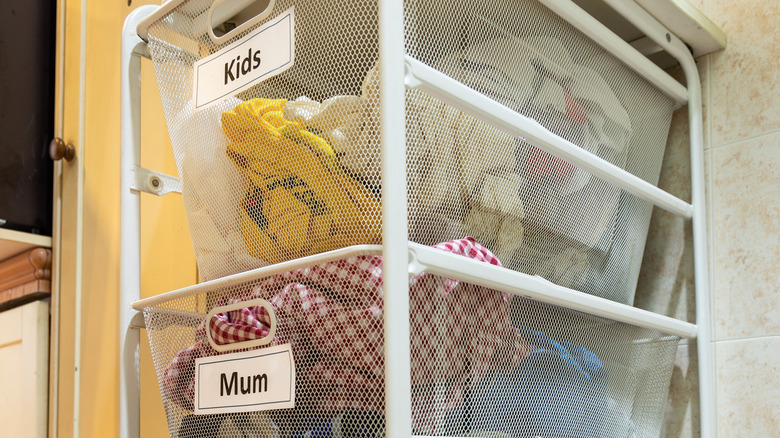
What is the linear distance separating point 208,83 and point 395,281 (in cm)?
36

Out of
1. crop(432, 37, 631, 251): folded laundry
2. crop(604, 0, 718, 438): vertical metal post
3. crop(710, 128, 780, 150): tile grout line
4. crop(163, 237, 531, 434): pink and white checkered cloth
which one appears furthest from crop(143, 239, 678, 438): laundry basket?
crop(710, 128, 780, 150): tile grout line

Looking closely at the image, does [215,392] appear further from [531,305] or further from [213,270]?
[531,305]

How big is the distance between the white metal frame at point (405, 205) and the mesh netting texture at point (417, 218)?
0.03m

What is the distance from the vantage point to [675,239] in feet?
4.18

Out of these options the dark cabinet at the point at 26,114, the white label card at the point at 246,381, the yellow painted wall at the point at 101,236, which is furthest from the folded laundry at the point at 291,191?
the dark cabinet at the point at 26,114

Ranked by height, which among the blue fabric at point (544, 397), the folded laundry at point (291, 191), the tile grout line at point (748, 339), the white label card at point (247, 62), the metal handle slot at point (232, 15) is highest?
the metal handle slot at point (232, 15)

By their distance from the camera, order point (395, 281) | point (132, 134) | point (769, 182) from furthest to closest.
→ point (769, 182)
point (132, 134)
point (395, 281)

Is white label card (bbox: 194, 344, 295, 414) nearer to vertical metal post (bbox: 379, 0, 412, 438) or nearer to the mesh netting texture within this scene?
the mesh netting texture

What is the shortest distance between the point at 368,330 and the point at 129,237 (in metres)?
0.41

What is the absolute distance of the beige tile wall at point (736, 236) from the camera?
1.16 metres

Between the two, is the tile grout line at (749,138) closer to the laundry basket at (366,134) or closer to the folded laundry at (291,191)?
the laundry basket at (366,134)

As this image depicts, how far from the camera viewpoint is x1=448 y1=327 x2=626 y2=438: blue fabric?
81cm

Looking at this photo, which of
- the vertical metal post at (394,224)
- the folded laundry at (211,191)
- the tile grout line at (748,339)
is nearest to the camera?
the vertical metal post at (394,224)

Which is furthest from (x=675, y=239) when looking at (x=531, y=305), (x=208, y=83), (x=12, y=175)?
(x=12, y=175)
